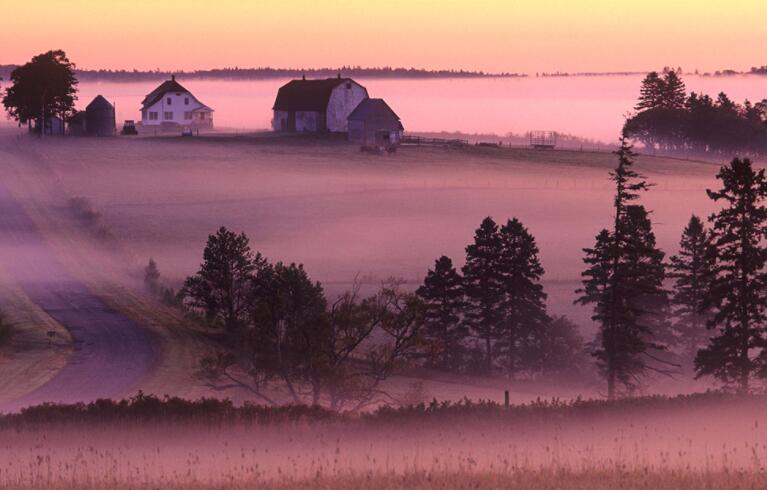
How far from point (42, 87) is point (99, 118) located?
8.21m

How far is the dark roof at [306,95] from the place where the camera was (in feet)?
487

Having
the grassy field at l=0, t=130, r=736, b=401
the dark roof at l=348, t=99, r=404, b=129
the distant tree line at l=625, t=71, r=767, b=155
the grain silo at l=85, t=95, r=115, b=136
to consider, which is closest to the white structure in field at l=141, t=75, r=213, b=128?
the grain silo at l=85, t=95, r=115, b=136

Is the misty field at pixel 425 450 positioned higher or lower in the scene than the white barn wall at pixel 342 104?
lower

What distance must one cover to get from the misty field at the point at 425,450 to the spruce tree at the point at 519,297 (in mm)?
25410

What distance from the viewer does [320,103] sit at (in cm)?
14788

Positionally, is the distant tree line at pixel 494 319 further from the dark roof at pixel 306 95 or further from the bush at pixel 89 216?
the dark roof at pixel 306 95

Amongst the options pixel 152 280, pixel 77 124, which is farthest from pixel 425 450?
pixel 77 124

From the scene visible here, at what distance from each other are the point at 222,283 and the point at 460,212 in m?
59.0

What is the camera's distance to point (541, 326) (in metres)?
56.0

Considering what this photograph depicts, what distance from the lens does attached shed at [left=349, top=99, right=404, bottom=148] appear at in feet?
468

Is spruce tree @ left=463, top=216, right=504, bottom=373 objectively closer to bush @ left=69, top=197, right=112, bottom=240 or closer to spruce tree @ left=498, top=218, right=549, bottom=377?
spruce tree @ left=498, top=218, right=549, bottom=377

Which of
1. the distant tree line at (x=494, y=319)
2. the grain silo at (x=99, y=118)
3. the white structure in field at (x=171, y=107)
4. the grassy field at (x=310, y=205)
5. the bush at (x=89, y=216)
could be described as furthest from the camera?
the white structure in field at (x=171, y=107)

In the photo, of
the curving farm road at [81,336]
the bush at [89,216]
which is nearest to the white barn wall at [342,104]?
the bush at [89,216]

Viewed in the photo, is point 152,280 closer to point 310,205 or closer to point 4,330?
point 4,330
